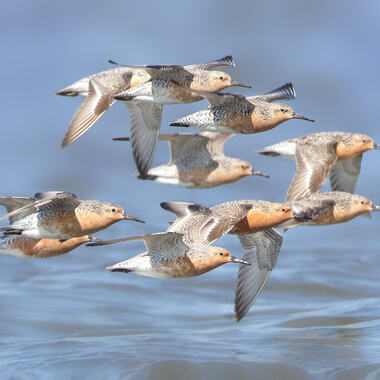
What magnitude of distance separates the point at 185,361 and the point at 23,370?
2314 millimetres

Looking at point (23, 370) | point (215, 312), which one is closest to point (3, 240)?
point (23, 370)

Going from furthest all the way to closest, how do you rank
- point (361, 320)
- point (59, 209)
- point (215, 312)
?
point (215, 312) → point (361, 320) → point (59, 209)

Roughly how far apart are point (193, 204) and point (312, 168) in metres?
2.35

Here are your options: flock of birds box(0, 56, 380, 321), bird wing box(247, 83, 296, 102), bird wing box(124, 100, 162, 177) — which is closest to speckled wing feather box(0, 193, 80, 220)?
flock of birds box(0, 56, 380, 321)

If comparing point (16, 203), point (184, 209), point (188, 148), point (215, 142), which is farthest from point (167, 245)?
point (215, 142)

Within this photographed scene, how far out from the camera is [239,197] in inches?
1245

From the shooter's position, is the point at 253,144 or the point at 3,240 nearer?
the point at 3,240

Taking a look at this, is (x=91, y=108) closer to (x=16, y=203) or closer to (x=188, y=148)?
(x=16, y=203)

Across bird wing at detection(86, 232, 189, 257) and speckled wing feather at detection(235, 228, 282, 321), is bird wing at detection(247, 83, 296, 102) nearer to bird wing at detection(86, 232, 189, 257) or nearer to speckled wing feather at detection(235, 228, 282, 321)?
speckled wing feather at detection(235, 228, 282, 321)

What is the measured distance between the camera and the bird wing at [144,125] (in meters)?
11.4

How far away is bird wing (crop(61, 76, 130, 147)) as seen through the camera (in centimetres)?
1034

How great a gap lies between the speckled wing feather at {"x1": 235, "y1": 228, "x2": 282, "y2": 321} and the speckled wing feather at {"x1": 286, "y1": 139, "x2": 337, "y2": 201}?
0.64 metres

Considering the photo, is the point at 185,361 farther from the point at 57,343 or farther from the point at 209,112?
the point at 209,112

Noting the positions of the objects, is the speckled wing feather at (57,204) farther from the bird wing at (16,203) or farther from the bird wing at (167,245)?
the bird wing at (167,245)
